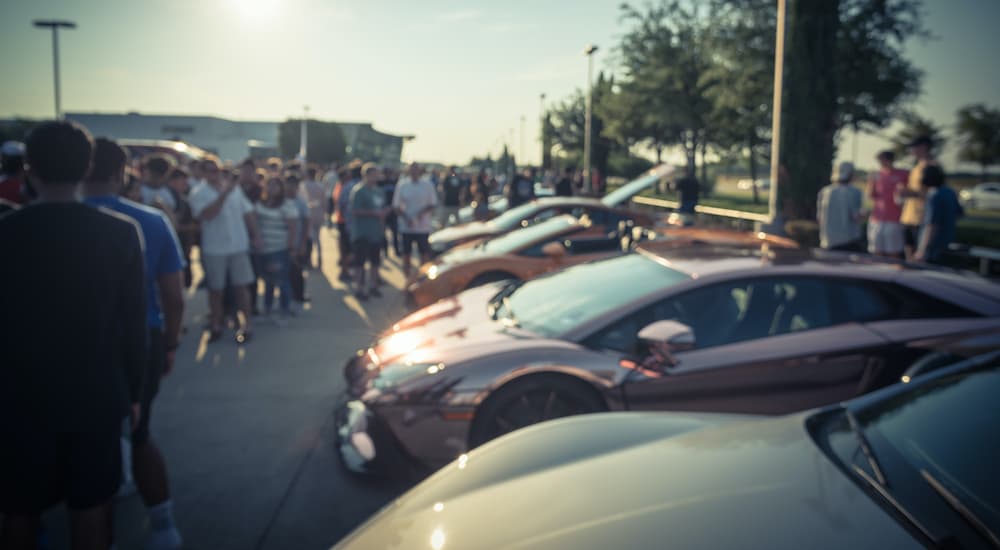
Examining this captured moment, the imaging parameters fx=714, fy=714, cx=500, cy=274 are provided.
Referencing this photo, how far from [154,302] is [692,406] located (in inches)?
103

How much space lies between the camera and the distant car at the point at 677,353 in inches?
137

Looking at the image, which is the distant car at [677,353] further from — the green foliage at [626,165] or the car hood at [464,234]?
the green foliage at [626,165]

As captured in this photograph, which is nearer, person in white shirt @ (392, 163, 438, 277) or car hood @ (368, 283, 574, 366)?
car hood @ (368, 283, 574, 366)

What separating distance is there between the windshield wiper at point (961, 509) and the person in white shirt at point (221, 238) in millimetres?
6326

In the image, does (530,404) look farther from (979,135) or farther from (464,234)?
(979,135)

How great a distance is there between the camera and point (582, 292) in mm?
4246

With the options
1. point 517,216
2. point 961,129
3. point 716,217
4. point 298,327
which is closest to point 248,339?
point 298,327

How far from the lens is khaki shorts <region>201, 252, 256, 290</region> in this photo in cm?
692

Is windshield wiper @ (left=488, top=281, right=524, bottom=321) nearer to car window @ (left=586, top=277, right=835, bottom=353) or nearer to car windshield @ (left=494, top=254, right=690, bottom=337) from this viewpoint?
car windshield @ (left=494, top=254, right=690, bottom=337)

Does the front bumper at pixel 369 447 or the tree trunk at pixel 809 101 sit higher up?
the tree trunk at pixel 809 101

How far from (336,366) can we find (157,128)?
85.6 m

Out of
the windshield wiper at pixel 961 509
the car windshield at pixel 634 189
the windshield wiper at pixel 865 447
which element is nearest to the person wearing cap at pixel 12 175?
the windshield wiper at pixel 865 447

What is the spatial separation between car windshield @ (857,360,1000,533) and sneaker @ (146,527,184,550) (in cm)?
278

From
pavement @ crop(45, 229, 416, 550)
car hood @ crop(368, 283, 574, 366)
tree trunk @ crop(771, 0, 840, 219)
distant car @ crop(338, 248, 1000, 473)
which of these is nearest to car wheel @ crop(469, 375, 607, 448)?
distant car @ crop(338, 248, 1000, 473)
